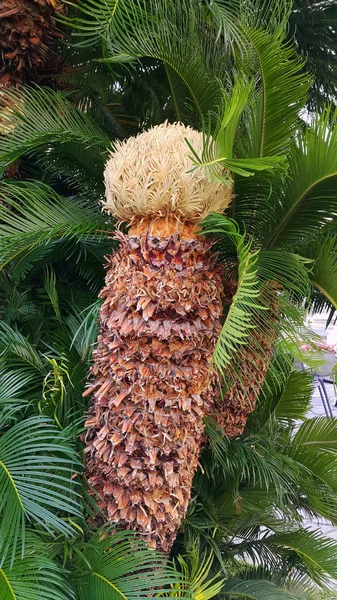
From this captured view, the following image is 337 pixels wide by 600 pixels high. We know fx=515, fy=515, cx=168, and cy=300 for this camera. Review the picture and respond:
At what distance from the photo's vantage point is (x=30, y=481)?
1.52m

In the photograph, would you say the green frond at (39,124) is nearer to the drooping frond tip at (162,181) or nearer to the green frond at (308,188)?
the drooping frond tip at (162,181)

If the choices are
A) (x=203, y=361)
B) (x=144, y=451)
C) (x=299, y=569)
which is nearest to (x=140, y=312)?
(x=203, y=361)

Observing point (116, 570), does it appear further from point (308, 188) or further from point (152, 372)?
point (308, 188)

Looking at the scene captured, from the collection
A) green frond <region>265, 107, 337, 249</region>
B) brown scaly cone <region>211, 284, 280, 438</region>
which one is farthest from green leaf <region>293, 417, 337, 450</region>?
green frond <region>265, 107, 337, 249</region>

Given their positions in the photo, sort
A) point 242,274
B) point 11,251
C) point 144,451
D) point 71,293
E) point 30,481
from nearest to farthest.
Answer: point 242,274 < point 30,481 < point 144,451 < point 11,251 < point 71,293

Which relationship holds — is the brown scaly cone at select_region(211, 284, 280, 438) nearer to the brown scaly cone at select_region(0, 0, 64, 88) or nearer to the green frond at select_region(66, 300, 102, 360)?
the green frond at select_region(66, 300, 102, 360)

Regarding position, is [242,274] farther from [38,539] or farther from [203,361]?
[38,539]

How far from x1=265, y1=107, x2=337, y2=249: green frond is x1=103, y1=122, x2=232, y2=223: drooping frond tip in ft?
0.78

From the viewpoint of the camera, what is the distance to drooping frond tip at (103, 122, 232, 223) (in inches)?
60.6

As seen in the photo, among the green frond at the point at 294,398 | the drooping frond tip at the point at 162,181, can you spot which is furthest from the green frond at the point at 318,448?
the drooping frond tip at the point at 162,181

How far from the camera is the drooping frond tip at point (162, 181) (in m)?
1.54

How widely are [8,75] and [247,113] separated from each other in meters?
1.06

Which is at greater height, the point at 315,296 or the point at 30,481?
the point at 315,296

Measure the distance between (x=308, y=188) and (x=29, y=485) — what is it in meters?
1.24
